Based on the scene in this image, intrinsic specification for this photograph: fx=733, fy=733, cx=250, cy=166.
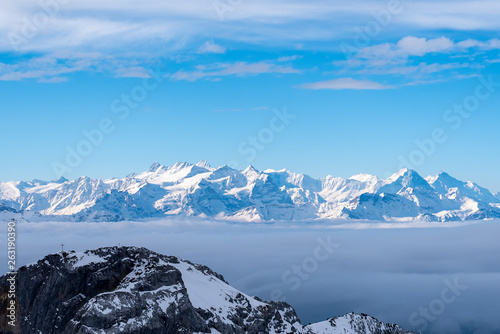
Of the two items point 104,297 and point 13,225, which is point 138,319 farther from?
point 13,225

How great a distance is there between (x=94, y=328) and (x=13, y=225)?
35998 millimetres

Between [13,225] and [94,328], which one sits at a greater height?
[13,225]

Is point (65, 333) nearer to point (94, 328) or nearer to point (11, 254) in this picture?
point (94, 328)

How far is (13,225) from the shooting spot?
197m

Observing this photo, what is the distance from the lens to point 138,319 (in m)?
199

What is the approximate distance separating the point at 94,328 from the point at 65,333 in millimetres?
12676

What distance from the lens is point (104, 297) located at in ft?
646

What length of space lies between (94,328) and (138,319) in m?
14.2

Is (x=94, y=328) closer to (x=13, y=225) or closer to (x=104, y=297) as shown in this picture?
(x=104, y=297)

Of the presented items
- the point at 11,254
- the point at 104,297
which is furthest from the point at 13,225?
the point at 104,297

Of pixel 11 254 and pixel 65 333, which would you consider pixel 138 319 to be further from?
pixel 11 254

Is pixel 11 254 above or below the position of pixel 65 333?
above

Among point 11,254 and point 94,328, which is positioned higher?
point 11,254

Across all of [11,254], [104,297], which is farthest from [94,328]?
[11,254]
